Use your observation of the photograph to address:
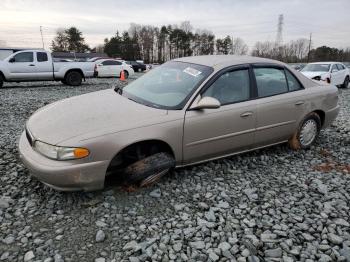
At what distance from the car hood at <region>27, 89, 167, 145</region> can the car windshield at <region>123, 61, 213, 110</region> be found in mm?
179

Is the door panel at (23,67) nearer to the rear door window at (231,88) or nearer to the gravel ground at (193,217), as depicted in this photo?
the gravel ground at (193,217)

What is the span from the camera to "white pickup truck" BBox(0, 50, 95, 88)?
12961 millimetres

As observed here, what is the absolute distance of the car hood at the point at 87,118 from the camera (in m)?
3.14

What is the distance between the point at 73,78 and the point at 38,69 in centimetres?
157

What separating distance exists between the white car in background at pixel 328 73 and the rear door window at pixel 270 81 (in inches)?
415

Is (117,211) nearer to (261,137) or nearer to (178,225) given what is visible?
(178,225)

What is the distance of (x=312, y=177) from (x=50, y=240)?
10.6 ft

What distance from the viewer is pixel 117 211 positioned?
10.3ft

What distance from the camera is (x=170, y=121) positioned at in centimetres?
348

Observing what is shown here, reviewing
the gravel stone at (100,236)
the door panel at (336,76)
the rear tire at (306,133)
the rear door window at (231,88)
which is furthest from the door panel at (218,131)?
the door panel at (336,76)

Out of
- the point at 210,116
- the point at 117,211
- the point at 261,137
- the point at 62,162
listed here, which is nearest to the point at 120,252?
the point at 117,211

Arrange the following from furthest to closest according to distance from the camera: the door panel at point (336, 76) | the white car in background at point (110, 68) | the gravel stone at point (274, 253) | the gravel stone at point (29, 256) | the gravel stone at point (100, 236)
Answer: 1. the white car in background at point (110, 68)
2. the door panel at point (336, 76)
3. the gravel stone at point (100, 236)
4. the gravel stone at point (274, 253)
5. the gravel stone at point (29, 256)

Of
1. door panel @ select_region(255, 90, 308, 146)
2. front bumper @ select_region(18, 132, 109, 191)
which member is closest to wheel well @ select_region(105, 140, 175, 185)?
front bumper @ select_region(18, 132, 109, 191)

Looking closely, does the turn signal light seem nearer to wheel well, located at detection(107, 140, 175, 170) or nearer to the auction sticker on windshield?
wheel well, located at detection(107, 140, 175, 170)
